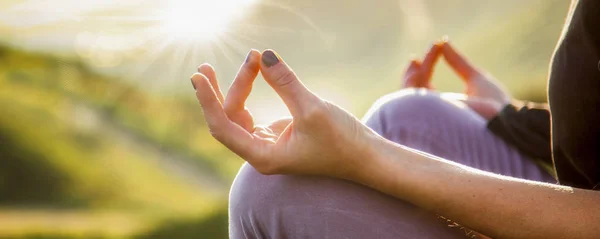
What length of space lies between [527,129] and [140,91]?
1.56m

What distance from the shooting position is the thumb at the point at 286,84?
501 millimetres

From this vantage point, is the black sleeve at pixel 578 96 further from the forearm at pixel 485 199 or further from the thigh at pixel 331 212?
the thigh at pixel 331 212

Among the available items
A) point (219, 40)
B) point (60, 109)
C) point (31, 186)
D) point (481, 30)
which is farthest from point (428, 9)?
point (31, 186)

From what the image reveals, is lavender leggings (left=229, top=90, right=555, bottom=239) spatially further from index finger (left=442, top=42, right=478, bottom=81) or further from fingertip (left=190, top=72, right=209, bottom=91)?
index finger (left=442, top=42, right=478, bottom=81)

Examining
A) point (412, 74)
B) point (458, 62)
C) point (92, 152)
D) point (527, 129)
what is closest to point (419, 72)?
point (412, 74)

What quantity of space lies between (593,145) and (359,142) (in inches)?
11.9

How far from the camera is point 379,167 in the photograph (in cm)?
54

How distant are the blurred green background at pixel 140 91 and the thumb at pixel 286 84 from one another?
0.80 meters

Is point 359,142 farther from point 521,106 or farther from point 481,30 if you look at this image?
point 481,30

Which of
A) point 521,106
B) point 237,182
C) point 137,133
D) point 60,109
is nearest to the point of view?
point 237,182

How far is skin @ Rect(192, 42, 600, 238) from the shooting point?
519 millimetres

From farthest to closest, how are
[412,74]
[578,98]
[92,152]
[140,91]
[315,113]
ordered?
[140,91] → [92,152] → [412,74] → [578,98] → [315,113]

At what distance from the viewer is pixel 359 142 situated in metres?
0.53

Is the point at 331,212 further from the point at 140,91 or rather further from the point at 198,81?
the point at 140,91
